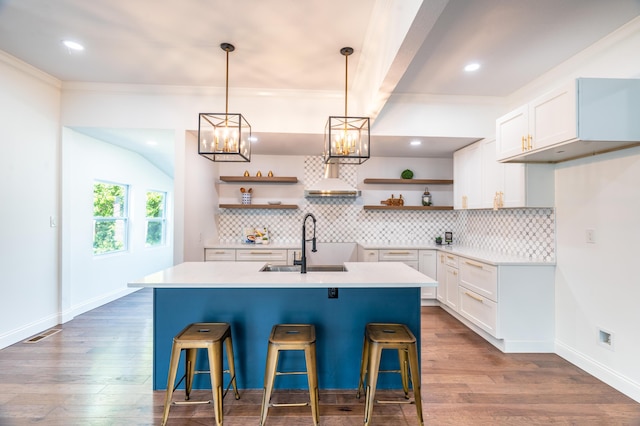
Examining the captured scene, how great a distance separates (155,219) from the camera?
6.05m

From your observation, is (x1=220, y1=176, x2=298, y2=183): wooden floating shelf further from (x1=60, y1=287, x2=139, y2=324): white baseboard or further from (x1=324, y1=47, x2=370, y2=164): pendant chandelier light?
(x1=60, y1=287, x2=139, y2=324): white baseboard

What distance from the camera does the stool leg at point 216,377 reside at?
1862mm

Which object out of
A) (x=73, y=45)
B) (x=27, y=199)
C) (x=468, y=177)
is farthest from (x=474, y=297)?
(x=27, y=199)

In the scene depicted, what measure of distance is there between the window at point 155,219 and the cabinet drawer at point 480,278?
5.39 m

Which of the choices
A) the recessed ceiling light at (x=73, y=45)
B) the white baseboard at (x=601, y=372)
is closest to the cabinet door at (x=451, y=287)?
the white baseboard at (x=601, y=372)

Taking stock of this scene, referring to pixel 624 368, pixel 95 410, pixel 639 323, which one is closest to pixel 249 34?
pixel 95 410

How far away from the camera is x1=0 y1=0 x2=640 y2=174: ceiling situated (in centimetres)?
210

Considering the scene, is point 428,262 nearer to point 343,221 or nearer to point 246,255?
point 343,221

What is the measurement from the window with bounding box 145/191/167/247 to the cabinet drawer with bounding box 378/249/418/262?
438 cm

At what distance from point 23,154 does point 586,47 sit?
217 inches

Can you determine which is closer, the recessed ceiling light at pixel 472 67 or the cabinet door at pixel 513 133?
the cabinet door at pixel 513 133

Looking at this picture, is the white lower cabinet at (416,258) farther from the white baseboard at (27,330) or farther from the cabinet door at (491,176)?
the white baseboard at (27,330)

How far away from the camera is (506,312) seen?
9.82 ft

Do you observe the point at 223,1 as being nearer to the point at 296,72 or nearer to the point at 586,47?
the point at 296,72
